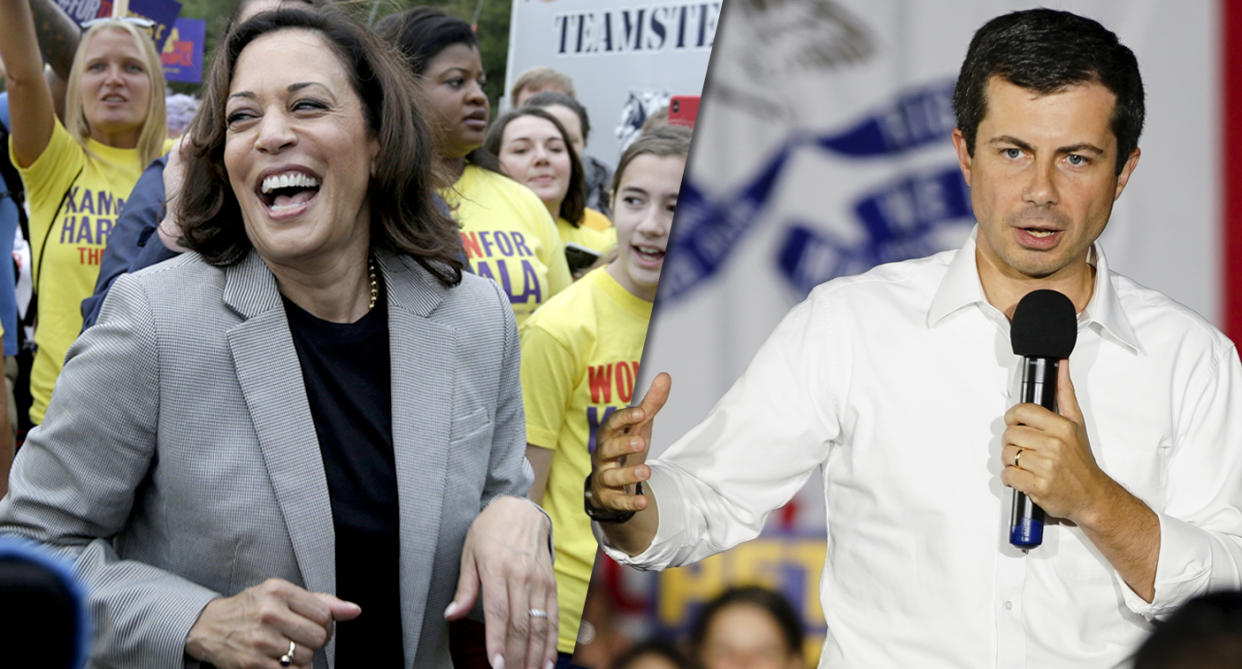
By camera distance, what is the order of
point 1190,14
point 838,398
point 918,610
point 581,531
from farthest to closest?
point 581,531
point 1190,14
point 838,398
point 918,610

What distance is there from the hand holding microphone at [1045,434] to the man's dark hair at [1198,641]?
0.69 m

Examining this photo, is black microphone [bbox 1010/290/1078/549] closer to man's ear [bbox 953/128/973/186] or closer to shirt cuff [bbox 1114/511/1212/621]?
shirt cuff [bbox 1114/511/1212/621]

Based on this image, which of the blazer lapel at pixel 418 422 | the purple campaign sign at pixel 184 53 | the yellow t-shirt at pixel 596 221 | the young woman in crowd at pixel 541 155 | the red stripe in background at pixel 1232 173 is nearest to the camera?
the blazer lapel at pixel 418 422

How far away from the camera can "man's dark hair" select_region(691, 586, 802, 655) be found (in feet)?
8.91

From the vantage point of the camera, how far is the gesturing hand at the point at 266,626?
6.04ft

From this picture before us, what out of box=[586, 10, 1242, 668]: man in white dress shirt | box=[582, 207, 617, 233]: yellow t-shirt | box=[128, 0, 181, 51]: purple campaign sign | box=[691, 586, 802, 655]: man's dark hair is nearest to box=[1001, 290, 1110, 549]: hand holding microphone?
box=[586, 10, 1242, 668]: man in white dress shirt

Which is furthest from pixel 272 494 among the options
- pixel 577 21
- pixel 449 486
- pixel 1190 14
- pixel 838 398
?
pixel 577 21

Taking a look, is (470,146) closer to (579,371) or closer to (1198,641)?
(579,371)

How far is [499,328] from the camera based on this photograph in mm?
2418

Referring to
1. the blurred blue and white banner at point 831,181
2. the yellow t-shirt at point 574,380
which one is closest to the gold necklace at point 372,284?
the blurred blue and white banner at point 831,181

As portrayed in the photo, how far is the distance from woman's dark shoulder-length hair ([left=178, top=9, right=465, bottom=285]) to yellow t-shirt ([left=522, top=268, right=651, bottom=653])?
3.79ft

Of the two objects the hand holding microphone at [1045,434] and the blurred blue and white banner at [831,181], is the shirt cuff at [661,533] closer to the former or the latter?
the blurred blue and white banner at [831,181]

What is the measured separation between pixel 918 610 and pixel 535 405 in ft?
5.50

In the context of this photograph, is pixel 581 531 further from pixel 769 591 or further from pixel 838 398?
pixel 838 398
